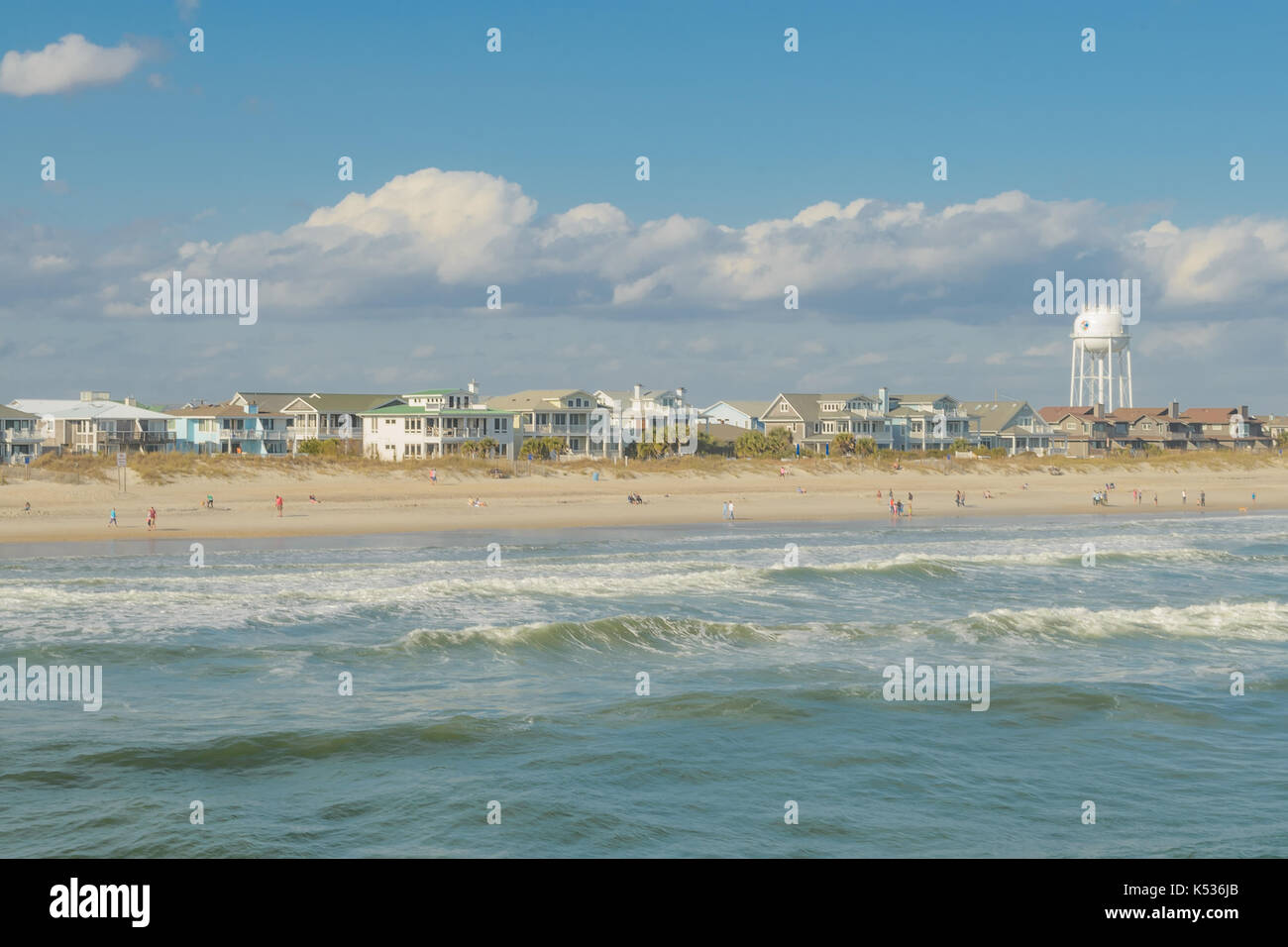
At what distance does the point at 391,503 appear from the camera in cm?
5644

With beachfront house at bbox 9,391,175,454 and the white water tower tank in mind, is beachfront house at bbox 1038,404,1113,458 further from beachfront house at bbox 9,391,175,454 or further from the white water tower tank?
beachfront house at bbox 9,391,175,454

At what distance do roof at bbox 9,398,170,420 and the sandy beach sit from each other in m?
28.7

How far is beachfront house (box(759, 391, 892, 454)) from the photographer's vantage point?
110m

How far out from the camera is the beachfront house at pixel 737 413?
11926 cm

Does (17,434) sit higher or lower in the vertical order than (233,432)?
lower

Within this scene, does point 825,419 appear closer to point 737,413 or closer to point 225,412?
point 737,413

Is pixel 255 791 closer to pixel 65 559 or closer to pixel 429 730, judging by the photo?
pixel 429 730

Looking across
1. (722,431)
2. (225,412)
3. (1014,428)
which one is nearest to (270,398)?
(225,412)

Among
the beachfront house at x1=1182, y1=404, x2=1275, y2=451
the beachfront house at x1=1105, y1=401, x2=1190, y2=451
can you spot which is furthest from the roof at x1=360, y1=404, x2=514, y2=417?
the beachfront house at x1=1182, y1=404, x2=1275, y2=451

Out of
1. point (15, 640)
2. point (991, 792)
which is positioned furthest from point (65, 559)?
point (991, 792)

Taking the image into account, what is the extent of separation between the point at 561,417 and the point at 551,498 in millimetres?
33870

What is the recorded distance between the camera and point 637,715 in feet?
58.2

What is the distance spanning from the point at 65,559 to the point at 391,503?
850 inches
